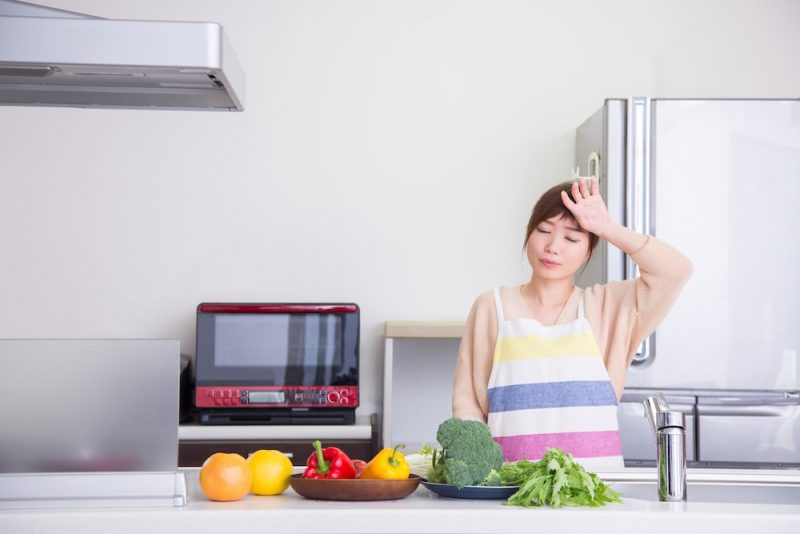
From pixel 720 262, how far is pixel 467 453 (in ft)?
5.69

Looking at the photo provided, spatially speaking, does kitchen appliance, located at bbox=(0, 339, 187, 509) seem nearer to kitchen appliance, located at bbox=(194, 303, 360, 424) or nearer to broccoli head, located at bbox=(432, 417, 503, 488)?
broccoli head, located at bbox=(432, 417, 503, 488)

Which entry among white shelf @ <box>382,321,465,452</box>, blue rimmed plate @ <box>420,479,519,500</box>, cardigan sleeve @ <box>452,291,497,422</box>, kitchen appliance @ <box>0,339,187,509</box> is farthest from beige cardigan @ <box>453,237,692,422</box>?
white shelf @ <box>382,321,465,452</box>

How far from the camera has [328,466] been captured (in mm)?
1535

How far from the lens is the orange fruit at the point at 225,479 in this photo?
147 cm

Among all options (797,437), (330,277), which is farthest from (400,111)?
(797,437)

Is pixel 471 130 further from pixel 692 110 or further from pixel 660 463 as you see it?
pixel 660 463

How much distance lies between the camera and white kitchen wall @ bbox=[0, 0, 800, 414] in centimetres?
348

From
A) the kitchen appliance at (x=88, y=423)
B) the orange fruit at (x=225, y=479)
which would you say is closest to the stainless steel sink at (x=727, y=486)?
the orange fruit at (x=225, y=479)

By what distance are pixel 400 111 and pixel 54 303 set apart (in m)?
1.40

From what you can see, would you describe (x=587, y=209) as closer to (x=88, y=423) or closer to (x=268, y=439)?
(x=88, y=423)

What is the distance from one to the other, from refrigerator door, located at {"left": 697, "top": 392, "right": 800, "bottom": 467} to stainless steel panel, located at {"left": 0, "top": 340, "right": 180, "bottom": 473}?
6.44ft

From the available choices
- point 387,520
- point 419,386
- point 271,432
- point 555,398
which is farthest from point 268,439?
point 387,520

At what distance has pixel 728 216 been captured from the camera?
298cm

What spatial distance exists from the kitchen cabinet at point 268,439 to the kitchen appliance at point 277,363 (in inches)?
2.4
